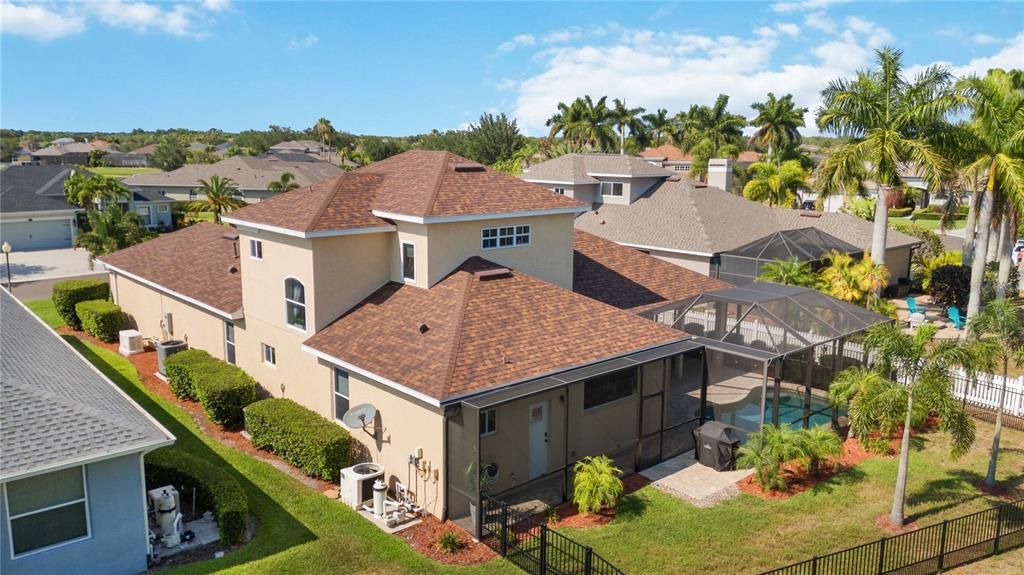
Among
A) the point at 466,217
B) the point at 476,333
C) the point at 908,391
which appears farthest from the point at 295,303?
the point at 908,391

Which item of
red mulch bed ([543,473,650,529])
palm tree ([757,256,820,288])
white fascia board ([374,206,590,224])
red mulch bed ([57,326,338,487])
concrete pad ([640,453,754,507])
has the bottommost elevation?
red mulch bed ([543,473,650,529])

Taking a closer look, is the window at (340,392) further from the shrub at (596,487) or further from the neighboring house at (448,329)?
the shrub at (596,487)

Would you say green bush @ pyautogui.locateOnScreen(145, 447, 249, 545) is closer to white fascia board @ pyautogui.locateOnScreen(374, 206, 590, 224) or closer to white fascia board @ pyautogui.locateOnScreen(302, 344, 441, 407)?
white fascia board @ pyautogui.locateOnScreen(302, 344, 441, 407)

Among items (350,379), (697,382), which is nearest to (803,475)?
(697,382)

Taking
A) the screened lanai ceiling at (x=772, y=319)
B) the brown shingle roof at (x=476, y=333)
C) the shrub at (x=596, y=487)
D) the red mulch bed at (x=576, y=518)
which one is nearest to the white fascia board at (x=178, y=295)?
the brown shingle roof at (x=476, y=333)

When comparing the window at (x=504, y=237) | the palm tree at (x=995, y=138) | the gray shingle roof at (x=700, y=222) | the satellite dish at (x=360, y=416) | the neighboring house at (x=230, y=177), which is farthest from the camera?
the neighboring house at (x=230, y=177)

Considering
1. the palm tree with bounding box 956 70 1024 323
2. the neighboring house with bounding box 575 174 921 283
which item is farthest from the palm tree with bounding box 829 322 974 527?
the neighboring house with bounding box 575 174 921 283
